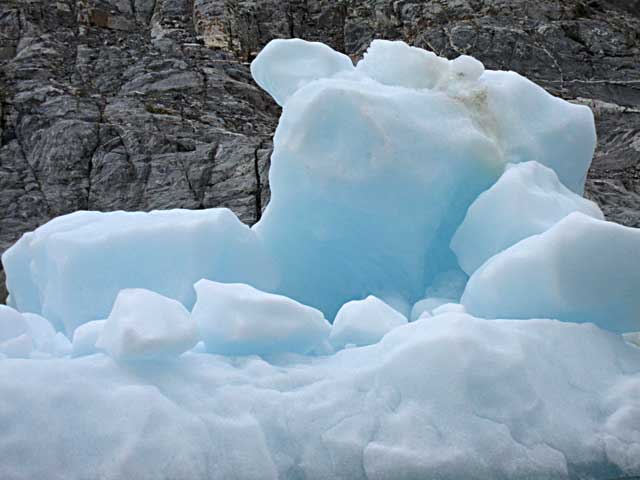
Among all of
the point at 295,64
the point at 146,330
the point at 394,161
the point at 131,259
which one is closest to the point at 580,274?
the point at 394,161

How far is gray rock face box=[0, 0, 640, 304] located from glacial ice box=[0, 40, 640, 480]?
6.94 m

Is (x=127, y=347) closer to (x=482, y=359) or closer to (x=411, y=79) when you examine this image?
(x=482, y=359)

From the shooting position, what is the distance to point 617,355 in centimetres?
295

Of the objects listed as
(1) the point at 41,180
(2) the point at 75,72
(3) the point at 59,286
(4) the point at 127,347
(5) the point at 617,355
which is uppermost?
(4) the point at 127,347

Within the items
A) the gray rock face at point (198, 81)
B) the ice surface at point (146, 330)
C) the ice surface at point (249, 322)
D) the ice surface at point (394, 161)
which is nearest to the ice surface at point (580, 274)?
the ice surface at point (249, 322)

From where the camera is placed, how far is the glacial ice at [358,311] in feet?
7.57

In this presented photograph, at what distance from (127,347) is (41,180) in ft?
35.0

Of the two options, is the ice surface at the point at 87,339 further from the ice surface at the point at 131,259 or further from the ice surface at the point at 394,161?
the ice surface at the point at 394,161

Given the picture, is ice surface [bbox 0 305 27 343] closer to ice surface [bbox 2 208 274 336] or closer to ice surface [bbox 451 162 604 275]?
ice surface [bbox 2 208 274 336]

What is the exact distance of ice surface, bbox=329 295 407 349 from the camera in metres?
3.20

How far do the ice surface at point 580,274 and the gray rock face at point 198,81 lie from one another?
7.99 meters

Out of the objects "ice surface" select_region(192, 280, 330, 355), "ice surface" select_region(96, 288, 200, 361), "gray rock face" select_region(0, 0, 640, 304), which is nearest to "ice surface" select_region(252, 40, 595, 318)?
"ice surface" select_region(192, 280, 330, 355)

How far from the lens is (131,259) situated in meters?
4.00

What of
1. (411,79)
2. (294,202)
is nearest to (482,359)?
(294,202)
